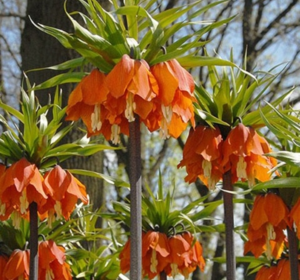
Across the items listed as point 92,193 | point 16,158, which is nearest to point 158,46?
point 16,158

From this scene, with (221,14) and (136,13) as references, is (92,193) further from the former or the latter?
(221,14)

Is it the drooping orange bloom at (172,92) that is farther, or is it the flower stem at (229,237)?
the flower stem at (229,237)

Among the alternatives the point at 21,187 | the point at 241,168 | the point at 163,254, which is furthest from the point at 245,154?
the point at 21,187

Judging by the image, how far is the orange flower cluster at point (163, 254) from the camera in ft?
7.46

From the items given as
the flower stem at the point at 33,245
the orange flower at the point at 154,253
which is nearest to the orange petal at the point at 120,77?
the flower stem at the point at 33,245

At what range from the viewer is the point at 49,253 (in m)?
2.28

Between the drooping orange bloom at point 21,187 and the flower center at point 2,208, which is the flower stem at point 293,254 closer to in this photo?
the drooping orange bloom at point 21,187

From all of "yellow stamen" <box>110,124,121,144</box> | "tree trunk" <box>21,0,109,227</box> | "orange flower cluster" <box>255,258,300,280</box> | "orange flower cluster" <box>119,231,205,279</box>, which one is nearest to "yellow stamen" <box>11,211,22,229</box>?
"orange flower cluster" <box>119,231,205,279</box>

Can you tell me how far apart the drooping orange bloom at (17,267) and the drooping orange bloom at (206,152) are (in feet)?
1.92

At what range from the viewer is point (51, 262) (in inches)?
90.1

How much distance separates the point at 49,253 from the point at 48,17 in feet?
8.18

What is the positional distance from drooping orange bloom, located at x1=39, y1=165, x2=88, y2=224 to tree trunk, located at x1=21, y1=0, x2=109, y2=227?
6.35 feet

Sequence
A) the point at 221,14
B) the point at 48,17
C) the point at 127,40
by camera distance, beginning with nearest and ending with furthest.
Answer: the point at 127,40, the point at 48,17, the point at 221,14

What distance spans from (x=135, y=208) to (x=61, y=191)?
48cm
